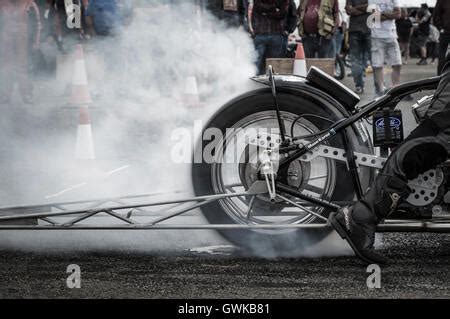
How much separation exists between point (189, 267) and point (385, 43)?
8.55 meters

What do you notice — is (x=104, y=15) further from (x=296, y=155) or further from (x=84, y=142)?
(x=296, y=155)

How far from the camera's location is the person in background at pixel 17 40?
34.9ft

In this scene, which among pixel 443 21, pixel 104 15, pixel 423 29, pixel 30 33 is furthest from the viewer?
pixel 423 29

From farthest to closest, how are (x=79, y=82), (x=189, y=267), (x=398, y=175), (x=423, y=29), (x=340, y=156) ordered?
1. (x=423, y=29)
2. (x=79, y=82)
3. (x=340, y=156)
4. (x=189, y=267)
5. (x=398, y=175)

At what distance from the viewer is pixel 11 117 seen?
10211 mm

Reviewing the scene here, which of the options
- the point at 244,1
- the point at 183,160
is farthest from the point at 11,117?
the point at 183,160

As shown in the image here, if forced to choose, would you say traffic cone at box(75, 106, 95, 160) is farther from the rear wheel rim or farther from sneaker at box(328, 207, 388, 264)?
sneaker at box(328, 207, 388, 264)

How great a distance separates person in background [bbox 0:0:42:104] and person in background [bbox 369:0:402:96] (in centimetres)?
430

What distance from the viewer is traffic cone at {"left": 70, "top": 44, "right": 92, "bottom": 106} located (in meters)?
10.8

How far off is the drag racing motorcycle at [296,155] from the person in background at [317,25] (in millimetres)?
8716

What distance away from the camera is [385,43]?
41.1ft

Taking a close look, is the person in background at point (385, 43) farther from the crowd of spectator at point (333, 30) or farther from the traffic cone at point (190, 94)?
the traffic cone at point (190, 94)

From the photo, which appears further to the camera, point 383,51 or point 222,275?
point 383,51

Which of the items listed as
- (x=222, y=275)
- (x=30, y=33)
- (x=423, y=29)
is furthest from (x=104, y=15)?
(x=423, y=29)
